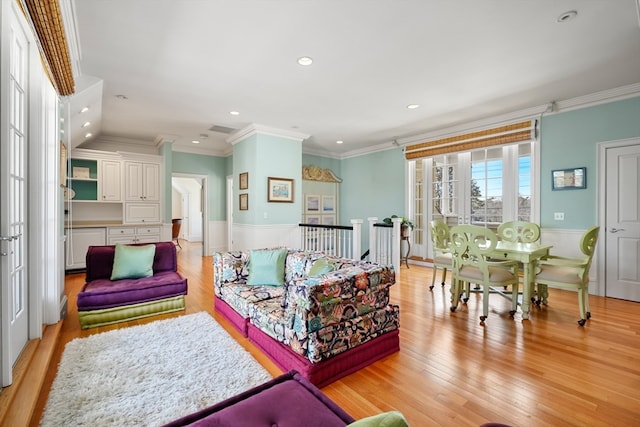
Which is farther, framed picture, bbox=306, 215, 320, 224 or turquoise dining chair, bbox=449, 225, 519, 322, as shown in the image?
framed picture, bbox=306, 215, 320, 224

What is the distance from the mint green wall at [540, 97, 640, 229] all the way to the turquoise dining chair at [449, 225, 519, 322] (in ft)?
5.84

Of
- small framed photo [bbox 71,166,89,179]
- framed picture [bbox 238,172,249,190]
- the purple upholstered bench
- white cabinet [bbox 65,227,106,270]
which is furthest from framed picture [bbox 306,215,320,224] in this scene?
the purple upholstered bench

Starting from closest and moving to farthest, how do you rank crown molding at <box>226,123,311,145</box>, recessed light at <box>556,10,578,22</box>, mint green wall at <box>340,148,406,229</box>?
recessed light at <box>556,10,578,22</box>
crown molding at <box>226,123,311,145</box>
mint green wall at <box>340,148,406,229</box>

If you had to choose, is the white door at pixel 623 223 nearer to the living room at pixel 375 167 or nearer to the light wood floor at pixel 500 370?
the living room at pixel 375 167

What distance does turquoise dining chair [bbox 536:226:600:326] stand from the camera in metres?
2.92

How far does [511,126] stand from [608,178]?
4.67 ft

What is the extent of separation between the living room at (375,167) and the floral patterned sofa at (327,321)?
1.63 m

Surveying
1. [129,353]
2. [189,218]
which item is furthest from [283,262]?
[189,218]

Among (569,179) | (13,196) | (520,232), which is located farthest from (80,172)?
(569,179)

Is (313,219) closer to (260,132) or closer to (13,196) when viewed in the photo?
(260,132)

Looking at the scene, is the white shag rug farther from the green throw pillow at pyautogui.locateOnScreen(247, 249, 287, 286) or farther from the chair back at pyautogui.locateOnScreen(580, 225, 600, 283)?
the chair back at pyautogui.locateOnScreen(580, 225, 600, 283)

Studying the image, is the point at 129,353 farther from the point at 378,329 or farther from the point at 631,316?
the point at 631,316

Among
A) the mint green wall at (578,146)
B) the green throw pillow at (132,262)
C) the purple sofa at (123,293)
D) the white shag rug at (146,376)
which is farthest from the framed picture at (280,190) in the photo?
the mint green wall at (578,146)

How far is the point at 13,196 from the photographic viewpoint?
1829 mm
